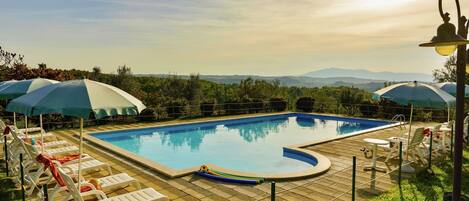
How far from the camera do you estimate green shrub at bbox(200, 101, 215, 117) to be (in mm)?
17266

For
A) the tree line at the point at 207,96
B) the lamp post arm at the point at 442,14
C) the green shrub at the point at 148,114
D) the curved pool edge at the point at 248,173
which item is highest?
the lamp post arm at the point at 442,14

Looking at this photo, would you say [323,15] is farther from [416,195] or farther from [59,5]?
[59,5]

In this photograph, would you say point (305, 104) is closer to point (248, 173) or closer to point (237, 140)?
point (237, 140)

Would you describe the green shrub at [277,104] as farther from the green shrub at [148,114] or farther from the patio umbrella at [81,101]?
the patio umbrella at [81,101]

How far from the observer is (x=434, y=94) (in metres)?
6.53

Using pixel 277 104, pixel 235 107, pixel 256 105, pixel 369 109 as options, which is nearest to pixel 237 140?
pixel 235 107

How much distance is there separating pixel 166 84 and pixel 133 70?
2673 mm

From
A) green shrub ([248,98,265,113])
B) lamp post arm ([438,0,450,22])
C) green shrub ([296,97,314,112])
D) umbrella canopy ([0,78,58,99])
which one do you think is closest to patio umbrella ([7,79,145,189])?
umbrella canopy ([0,78,58,99])

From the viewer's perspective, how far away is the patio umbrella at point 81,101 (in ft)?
11.0

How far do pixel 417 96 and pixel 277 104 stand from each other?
45.6 feet

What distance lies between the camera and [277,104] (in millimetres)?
20344

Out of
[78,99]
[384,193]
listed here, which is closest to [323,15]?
[384,193]

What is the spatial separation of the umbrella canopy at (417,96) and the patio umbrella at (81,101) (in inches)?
208

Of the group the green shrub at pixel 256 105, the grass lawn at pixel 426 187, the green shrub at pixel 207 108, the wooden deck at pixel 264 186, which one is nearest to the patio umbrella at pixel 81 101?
the wooden deck at pixel 264 186
